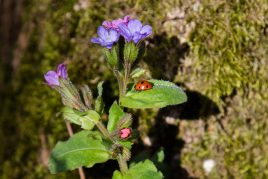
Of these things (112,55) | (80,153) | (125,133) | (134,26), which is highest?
(134,26)

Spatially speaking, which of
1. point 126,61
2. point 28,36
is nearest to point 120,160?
point 126,61

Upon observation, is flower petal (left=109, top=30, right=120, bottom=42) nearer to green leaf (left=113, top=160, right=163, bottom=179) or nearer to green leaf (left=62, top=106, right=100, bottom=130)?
green leaf (left=62, top=106, right=100, bottom=130)

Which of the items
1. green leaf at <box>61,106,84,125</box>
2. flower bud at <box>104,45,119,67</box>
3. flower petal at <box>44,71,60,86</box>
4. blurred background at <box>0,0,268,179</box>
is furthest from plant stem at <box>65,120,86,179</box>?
flower bud at <box>104,45,119,67</box>

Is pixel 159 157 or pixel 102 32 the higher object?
pixel 102 32

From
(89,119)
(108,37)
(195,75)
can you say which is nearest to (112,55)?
(108,37)

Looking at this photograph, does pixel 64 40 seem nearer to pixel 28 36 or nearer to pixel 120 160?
pixel 28 36

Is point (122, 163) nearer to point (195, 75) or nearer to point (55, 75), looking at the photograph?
point (55, 75)
